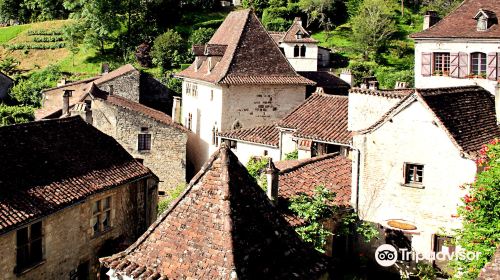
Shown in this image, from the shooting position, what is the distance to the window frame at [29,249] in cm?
1672

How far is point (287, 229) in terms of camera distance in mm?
11031

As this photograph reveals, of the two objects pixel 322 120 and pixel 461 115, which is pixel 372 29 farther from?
pixel 461 115

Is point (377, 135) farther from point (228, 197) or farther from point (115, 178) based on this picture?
point (228, 197)

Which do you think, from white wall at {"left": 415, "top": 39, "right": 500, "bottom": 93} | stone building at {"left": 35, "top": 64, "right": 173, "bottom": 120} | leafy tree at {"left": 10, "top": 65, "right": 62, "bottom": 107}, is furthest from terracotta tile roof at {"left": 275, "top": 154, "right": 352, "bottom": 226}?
leafy tree at {"left": 10, "top": 65, "right": 62, "bottom": 107}

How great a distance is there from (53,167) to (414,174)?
1171 cm

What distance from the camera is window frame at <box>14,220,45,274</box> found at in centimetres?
1672

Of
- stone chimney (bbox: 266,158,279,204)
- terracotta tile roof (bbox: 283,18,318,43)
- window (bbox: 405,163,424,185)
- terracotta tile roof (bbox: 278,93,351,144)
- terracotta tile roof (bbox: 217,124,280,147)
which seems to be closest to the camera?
stone chimney (bbox: 266,158,279,204)

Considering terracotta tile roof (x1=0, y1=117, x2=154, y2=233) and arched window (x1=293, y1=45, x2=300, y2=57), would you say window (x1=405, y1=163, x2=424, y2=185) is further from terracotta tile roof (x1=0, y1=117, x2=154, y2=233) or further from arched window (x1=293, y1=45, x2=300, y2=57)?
arched window (x1=293, y1=45, x2=300, y2=57)

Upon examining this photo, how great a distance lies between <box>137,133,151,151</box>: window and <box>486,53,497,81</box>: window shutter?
18.8m

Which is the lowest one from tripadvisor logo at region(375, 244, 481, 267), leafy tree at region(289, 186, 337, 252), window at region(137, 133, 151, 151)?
tripadvisor logo at region(375, 244, 481, 267)

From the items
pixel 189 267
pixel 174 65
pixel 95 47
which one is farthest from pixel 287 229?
pixel 95 47

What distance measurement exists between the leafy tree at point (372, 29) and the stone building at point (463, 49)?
3583 cm

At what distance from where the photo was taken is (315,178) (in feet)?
71.2

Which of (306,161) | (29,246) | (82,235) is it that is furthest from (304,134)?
(29,246)
